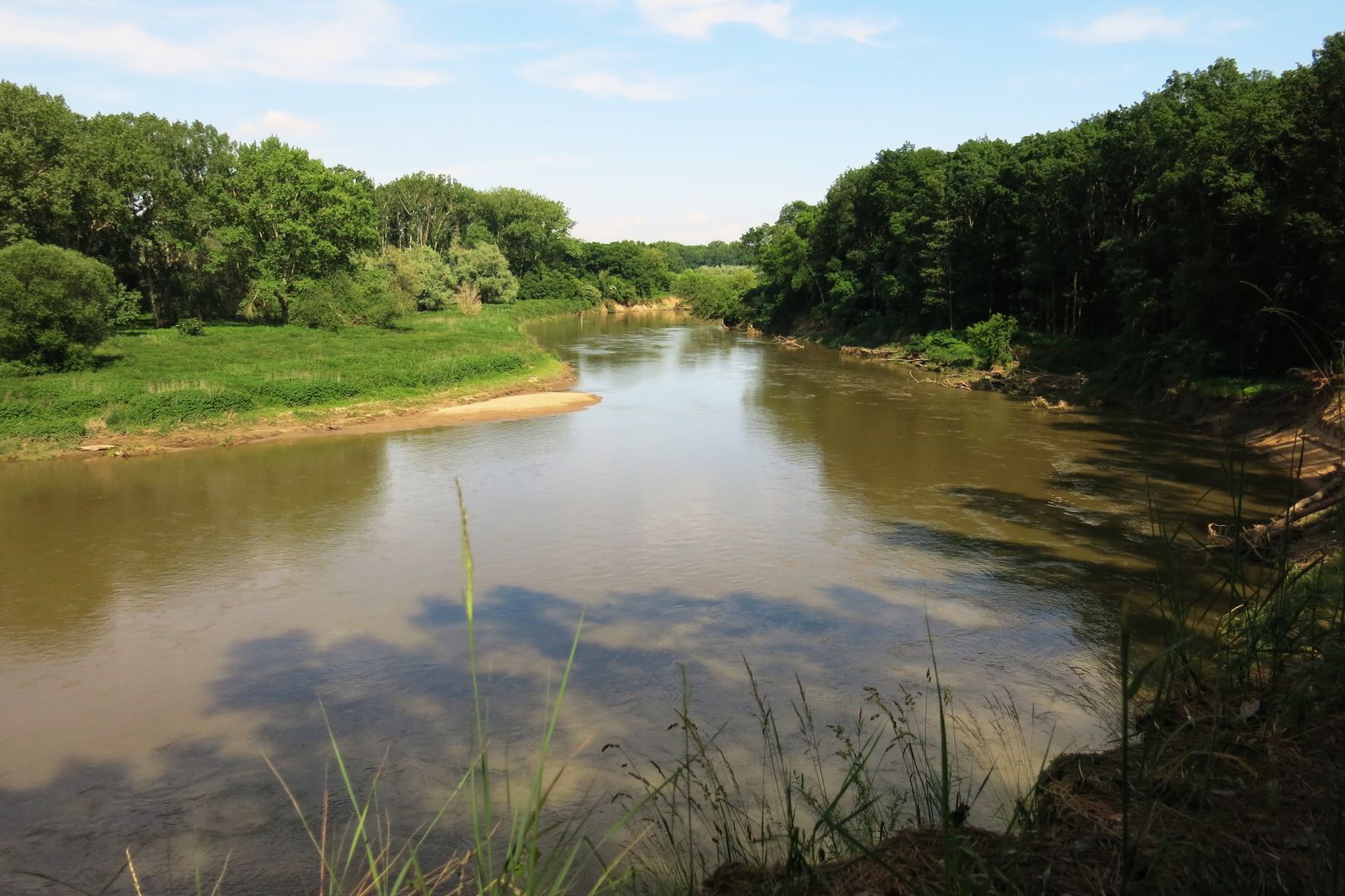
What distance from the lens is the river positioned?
28.8 ft

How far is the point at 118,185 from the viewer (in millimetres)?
39594

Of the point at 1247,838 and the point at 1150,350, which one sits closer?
the point at 1247,838

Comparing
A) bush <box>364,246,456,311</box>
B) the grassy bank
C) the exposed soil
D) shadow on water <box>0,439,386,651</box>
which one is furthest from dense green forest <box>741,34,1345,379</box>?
bush <box>364,246,456,311</box>

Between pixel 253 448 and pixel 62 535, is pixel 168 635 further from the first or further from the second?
pixel 253 448

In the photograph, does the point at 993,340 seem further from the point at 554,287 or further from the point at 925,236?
the point at 554,287

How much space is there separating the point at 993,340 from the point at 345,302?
35.8m

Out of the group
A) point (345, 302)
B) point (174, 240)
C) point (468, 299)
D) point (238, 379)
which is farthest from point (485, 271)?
point (238, 379)

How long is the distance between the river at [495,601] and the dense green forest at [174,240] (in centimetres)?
779

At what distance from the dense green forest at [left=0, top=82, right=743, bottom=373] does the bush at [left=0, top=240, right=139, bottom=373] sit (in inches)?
1.8

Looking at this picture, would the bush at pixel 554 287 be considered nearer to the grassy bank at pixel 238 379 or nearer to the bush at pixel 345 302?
the bush at pixel 345 302

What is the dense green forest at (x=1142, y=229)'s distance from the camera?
22.4 meters

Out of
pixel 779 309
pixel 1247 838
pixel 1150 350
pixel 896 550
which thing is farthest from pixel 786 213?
pixel 1247 838

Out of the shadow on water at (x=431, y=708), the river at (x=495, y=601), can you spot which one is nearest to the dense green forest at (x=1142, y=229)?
the river at (x=495, y=601)

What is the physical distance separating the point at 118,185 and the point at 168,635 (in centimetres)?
3629
